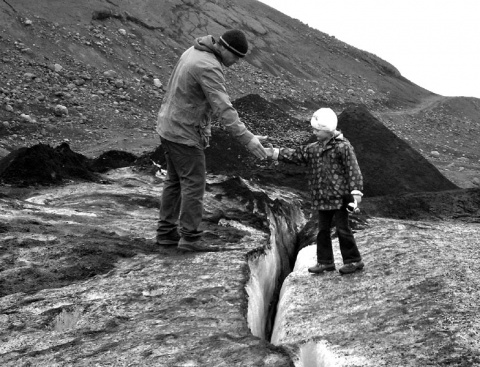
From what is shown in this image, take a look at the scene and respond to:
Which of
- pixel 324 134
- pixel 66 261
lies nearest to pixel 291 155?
pixel 324 134

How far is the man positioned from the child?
1.11 feet

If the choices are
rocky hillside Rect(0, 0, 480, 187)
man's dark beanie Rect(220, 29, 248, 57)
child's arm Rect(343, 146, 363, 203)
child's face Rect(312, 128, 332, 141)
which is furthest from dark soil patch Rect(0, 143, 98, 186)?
rocky hillside Rect(0, 0, 480, 187)

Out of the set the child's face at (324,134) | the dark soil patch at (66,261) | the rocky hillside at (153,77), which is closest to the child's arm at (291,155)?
the child's face at (324,134)

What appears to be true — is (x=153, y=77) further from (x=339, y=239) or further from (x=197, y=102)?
(x=339, y=239)

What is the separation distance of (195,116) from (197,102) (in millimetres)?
99

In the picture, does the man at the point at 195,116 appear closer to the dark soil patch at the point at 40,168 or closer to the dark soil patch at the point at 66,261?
the dark soil patch at the point at 66,261

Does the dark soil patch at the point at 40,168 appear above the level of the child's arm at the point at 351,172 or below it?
below

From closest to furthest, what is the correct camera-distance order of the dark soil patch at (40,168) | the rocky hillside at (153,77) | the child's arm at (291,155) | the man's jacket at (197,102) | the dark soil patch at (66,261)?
the dark soil patch at (66,261)
the man's jacket at (197,102)
the child's arm at (291,155)
the dark soil patch at (40,168)
the rocky hillside at (153,77)

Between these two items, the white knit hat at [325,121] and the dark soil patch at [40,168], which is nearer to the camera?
the white knit hat at [325,121]

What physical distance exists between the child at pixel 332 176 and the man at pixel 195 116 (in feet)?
1.11

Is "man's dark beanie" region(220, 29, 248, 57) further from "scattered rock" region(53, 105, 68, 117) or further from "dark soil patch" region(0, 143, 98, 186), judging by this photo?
"scattered rock" region(53, 105, 68, 117)

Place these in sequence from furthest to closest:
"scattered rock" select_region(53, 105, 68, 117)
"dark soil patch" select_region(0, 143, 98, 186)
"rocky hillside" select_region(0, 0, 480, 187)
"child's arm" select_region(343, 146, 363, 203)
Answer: "scattered rock" select_region(53, 105, 68, 117)
"rocky hillside" select_region(0, 0, 480, 187)
"dark soil patch" select_region(0, 143, 98, 186)
"child's arm" select_region(343, 146, 363, 203)

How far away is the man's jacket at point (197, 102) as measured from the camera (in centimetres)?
456

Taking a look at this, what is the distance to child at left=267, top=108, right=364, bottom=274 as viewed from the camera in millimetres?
4484
